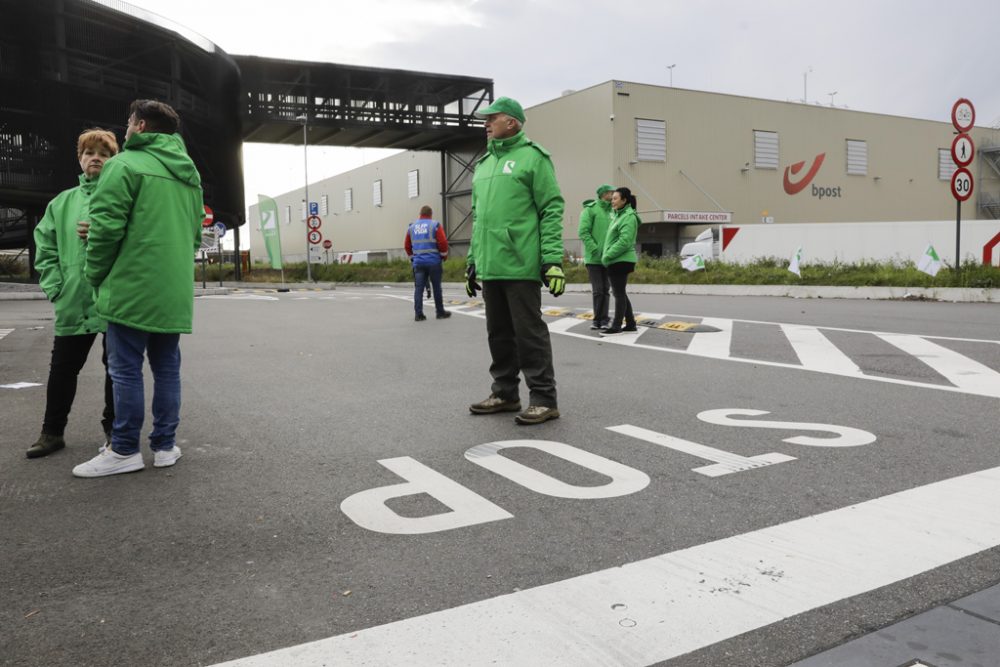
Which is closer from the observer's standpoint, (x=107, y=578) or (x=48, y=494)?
(x=107, y=578)

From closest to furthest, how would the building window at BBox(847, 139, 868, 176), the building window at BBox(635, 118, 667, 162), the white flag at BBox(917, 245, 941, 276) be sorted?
the white flag at BBox(917, 245, 941, 276), the building window at BBox(635, 118, 667, 162), the building window at BBox(847, 139, 868, 176)

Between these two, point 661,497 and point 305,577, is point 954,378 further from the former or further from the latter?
point 305,577

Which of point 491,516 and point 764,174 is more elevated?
point 764,174

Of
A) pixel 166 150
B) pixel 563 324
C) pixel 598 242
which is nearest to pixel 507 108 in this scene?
pixel 166 150

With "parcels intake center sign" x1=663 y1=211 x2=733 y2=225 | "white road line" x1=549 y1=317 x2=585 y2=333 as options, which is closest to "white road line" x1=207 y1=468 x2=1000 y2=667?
"white road line" x1=549 y1=317 x2=585 y2=333

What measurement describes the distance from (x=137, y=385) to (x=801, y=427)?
3559 mm

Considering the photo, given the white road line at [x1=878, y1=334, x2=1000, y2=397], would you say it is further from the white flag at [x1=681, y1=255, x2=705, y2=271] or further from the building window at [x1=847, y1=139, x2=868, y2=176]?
the building window at [x1=847, y1=139, x2=868, y2=176]

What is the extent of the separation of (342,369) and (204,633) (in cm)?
513

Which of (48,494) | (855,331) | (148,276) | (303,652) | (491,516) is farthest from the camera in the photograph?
(855,331)

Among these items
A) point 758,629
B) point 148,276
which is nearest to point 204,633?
point 758,629

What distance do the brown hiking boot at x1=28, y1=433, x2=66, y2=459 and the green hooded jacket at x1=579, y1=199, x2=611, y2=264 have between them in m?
6.92

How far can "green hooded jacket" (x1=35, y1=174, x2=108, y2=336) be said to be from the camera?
4.23m

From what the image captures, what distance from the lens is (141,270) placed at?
389 cm

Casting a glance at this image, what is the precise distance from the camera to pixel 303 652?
6.83 ft
